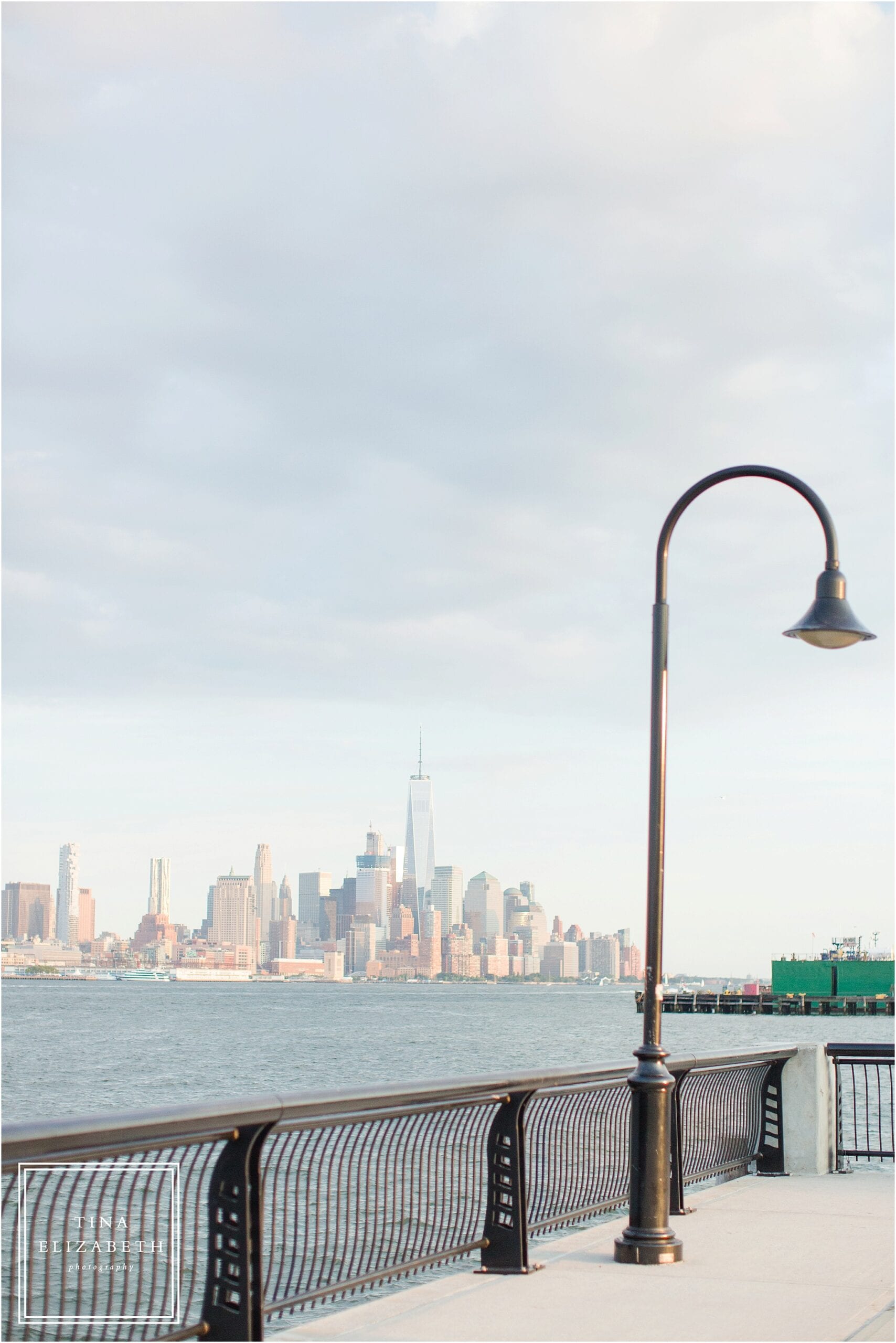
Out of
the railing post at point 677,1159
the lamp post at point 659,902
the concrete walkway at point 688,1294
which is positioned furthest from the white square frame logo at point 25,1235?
the railing post at point 677,1159

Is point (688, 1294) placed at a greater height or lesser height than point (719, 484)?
lesser

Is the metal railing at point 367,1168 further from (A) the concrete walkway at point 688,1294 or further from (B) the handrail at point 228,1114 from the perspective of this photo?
(A) the concrete walkway at point 688,1294

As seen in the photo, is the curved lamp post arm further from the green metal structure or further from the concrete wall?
the green metal structure

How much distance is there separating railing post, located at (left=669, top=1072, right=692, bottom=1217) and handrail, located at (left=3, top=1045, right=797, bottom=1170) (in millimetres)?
2244

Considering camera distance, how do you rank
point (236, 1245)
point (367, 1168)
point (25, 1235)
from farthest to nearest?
point (367, 1168) < point (25, 1235) < point (236, 1245)

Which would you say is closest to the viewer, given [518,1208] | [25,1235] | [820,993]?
[25,1235]

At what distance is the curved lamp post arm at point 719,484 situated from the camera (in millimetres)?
9711

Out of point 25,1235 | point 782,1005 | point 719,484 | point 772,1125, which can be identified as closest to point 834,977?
point 782,1005

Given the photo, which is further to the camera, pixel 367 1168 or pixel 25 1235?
pixel 367 1168

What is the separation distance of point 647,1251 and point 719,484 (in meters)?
Answer: 5.50

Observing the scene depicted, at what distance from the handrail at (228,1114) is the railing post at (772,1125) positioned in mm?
4847

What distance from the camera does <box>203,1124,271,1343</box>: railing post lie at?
6.29 meters

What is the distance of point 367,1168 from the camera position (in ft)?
27.0

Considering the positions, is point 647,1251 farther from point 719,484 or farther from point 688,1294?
point 719,484
